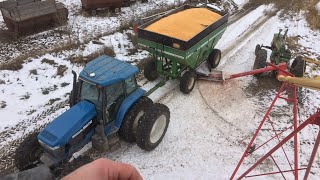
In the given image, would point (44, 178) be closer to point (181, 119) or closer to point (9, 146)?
point (9, 146)

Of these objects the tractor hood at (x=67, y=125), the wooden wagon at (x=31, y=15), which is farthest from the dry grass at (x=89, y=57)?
the tractor hood at (x=67, y=125)

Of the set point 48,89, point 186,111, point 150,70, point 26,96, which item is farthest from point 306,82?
point 26,96

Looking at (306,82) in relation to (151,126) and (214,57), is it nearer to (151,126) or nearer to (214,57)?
(151,126)

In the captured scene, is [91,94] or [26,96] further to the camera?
[26,96]

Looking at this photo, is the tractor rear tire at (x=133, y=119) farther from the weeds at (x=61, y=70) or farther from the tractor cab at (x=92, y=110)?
the weeds at (x=61, y=70)

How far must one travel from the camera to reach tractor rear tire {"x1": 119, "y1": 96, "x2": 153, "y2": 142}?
731 centimetres

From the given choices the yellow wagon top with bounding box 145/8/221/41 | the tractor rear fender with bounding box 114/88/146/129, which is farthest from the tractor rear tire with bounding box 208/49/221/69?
the tractor rear fender with bounding box 114/88/146/129

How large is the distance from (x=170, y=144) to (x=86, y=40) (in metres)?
6.66

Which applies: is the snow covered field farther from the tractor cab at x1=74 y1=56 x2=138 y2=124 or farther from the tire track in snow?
the tractor cab at x1=74 y1=56 x2=138 y2=124

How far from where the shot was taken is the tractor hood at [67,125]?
244 inches

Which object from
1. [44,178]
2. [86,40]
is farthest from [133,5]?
[44,178]

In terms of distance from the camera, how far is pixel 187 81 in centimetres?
971

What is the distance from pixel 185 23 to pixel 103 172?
8.41 metres

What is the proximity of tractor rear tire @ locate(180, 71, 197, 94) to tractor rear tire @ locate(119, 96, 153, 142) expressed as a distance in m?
2.32
